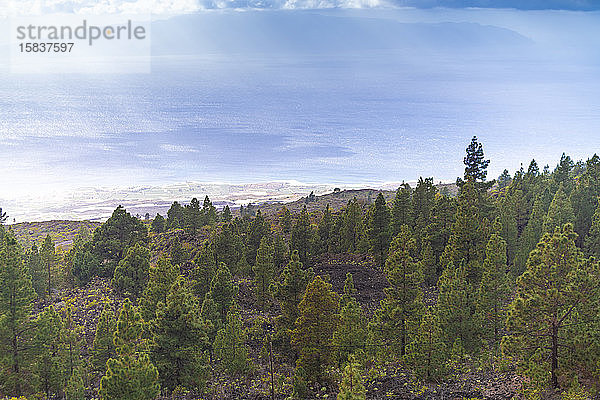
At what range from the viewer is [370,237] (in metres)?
76.4

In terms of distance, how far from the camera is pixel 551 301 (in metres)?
36.1

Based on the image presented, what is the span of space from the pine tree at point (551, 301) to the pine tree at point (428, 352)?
17.1 feet

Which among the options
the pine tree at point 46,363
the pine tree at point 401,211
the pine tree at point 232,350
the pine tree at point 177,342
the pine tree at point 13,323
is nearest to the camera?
the pine tree at point 177,342

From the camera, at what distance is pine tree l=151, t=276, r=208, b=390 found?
4194cm

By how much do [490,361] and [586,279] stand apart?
49.9 feet

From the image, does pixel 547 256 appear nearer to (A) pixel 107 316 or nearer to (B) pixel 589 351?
(B) pixel 589 351

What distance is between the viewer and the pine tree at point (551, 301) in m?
35.5

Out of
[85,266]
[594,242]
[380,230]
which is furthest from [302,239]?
[594,242]

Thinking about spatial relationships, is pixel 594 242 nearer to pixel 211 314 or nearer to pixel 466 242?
pixel 466 242

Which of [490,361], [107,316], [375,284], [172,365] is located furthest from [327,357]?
[375,284]

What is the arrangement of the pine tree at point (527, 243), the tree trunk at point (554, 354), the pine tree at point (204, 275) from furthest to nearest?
the pine tree at point (527, 243) → the pine tree at point (204, 275) → the tree trunk at point (554, 354)

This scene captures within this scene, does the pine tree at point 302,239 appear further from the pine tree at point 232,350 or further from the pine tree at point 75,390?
the pine tree at point 75,390

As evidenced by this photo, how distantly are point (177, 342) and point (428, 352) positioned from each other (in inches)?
775

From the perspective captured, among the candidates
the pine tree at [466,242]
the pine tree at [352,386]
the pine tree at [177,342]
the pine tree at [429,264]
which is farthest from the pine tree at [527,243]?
the pine tree at [352,386]
